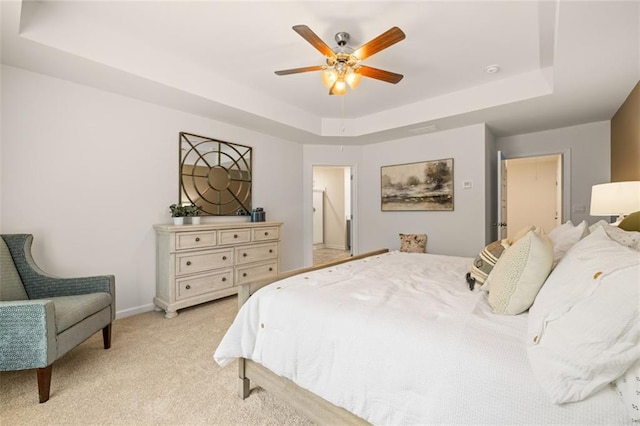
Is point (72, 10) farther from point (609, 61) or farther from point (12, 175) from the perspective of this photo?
point (609, 61)

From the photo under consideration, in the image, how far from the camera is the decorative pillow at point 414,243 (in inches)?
175

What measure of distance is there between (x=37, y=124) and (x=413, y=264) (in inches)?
137

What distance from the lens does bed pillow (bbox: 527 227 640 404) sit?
2.50ft

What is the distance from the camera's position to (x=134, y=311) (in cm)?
307

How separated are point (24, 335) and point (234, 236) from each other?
2.02 m

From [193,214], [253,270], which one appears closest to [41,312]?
[193,214]

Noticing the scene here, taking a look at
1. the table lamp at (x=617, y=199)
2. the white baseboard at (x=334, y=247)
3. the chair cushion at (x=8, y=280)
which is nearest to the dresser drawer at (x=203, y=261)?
the chair cushion at (x=8, y=280)

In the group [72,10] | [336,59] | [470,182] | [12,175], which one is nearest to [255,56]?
[336,59]

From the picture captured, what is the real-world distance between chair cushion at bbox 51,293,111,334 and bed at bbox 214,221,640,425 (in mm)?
1058

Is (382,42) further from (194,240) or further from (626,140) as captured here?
(626,140)

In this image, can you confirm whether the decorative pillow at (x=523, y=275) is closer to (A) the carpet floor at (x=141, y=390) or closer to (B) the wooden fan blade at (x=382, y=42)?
(A) the carpet floor at (x=141, y=390)

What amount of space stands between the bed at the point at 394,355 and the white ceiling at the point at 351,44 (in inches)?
74.0

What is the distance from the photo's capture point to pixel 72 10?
2.11m

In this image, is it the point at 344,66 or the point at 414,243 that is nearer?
the point at 344,66
